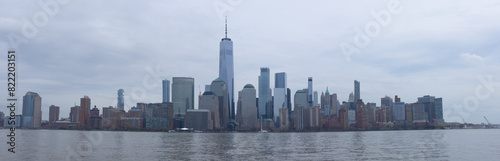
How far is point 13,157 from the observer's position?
80.8m

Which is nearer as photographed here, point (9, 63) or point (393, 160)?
point (9, 63)

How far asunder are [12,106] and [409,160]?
63661mm

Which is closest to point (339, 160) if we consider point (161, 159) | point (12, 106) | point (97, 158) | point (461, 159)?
point (461, 159)

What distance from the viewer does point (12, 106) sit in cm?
4972

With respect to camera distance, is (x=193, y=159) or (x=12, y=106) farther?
(x=193, y=159)

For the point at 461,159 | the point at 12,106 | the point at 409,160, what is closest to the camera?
the point at 12,106

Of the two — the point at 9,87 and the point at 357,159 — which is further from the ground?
the point at 9,87

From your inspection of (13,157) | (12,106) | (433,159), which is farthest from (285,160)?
(13,157)

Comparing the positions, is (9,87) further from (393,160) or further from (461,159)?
(461,159)

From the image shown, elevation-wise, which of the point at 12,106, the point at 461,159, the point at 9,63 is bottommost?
the point at 461,159

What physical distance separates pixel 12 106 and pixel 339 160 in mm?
53819

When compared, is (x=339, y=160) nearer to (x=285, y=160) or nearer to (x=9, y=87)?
(x=285, y=160)

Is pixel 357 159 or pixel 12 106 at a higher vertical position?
pixel 12 106

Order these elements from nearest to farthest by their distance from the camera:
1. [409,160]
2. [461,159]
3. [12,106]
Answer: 1. [12,106]
2. [409,160]
3. [461,159]
